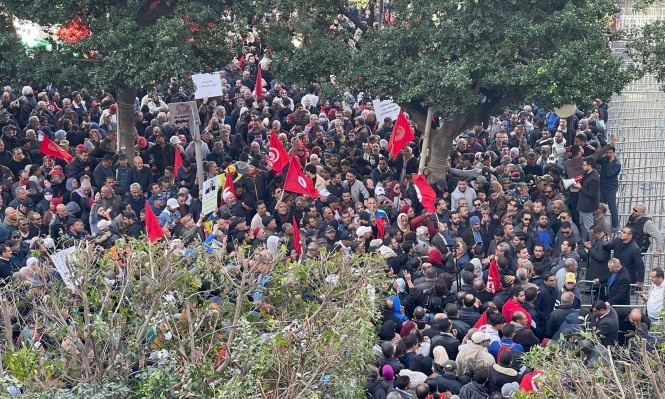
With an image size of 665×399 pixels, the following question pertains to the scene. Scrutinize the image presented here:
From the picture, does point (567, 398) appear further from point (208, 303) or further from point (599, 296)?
point (599, 296)

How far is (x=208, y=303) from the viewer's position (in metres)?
13.3

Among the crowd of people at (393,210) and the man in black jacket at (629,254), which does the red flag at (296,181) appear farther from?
the man in black jacket at (629,254)

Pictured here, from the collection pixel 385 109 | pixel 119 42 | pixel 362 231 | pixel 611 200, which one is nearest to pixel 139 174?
pixel 119 42

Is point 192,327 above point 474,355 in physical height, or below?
above

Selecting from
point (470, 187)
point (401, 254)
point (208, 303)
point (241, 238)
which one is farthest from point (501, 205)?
point (208, 303)

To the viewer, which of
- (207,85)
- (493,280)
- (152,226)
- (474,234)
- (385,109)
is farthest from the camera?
(385,109)

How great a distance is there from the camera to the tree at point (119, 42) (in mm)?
22203

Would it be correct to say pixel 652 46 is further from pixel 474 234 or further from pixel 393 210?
pixel 393 210

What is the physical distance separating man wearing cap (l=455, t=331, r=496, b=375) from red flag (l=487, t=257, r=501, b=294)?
2502 millimetres

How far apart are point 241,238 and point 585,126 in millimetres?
9474

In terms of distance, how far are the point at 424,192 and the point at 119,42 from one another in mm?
5866

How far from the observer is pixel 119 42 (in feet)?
73.3

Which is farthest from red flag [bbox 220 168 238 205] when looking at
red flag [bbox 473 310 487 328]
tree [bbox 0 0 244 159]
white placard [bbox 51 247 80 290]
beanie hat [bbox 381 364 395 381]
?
beanie hat [bbox 381 364 395 381]

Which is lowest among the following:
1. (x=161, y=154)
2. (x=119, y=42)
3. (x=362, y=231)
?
(x=362, y=231)
